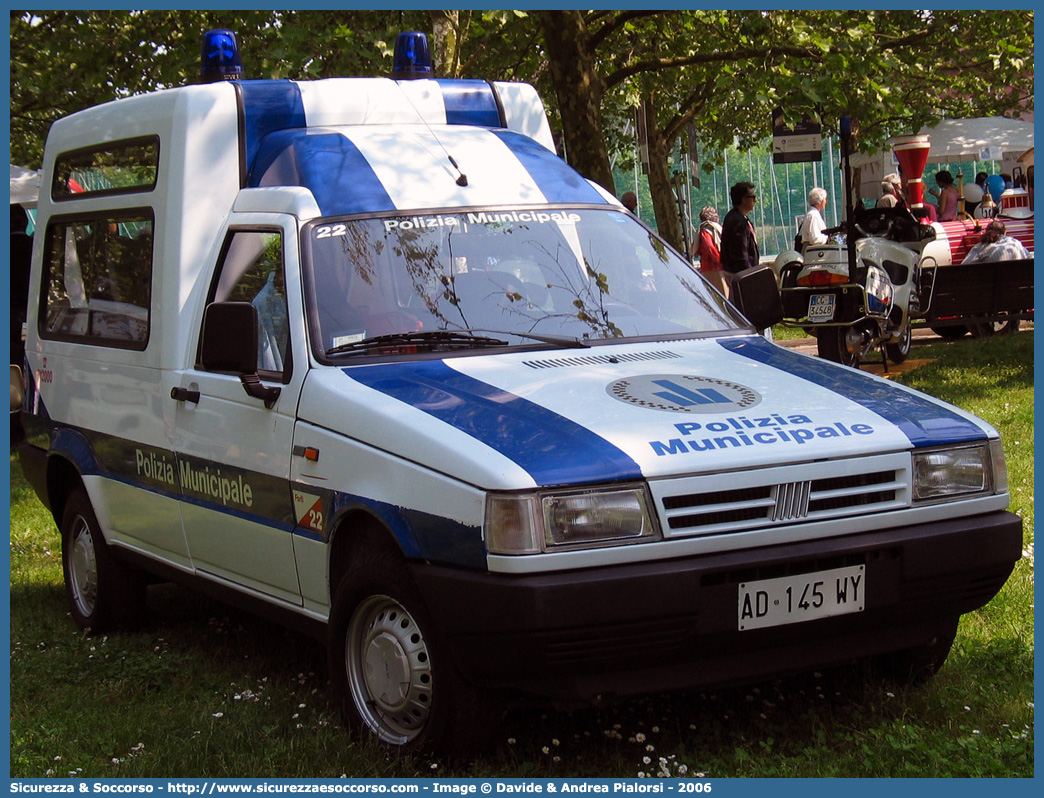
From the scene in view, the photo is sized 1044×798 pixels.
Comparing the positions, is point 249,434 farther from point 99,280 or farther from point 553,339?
point 99,280

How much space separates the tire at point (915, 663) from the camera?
17.1 ft

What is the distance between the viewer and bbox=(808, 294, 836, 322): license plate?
1420cm

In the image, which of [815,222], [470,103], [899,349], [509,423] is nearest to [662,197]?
[815,222]

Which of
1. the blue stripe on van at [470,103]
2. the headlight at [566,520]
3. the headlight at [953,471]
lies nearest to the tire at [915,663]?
the headlight at [953,471]

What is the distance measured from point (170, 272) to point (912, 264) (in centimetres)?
1122

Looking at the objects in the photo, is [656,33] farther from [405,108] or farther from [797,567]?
[797,567]

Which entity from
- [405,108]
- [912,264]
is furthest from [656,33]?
[405,108]

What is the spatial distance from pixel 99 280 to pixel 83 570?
1475 mm

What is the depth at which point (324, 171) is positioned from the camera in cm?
579

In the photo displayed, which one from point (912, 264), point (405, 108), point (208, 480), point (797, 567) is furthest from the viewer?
point (912, 264)

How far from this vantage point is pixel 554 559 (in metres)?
4.12

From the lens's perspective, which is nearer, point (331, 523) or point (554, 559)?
point (554, 559)

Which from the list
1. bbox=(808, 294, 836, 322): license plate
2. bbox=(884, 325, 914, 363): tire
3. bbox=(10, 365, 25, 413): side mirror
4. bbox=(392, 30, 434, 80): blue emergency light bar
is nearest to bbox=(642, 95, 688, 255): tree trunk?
bbox=(884, 325, 914, 363): tire

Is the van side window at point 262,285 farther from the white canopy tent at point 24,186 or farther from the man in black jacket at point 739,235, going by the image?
the white canopy tent at point 24,186
